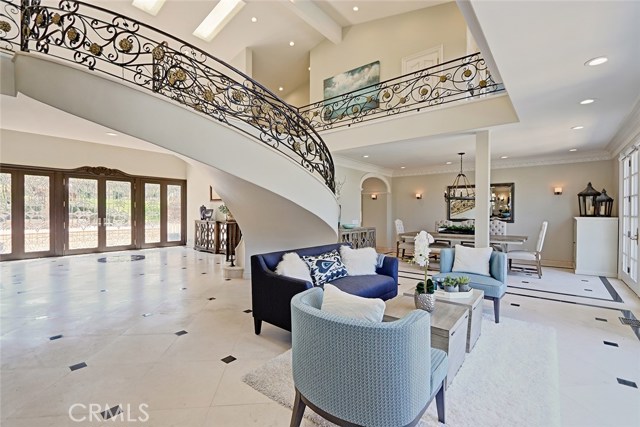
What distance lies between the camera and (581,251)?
634cm

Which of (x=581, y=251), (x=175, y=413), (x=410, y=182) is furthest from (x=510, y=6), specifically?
(x=410, y=182)

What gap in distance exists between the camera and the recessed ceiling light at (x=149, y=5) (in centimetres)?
673

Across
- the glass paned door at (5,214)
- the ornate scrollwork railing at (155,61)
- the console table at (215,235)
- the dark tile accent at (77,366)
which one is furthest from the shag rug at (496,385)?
the glass paned door at (5,214)

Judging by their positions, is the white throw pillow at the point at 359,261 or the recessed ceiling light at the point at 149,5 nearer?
the white throw pillow at the point at 359,261

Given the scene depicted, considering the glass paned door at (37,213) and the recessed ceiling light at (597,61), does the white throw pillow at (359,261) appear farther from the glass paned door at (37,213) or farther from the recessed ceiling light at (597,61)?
the glass paned door at (37,213)

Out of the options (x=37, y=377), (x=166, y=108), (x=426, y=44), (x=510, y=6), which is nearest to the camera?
(x=510, y=6)

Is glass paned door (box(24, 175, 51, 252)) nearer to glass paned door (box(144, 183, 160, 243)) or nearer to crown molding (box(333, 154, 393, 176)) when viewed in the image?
glass paned door (box(144, 183, 160, 243))

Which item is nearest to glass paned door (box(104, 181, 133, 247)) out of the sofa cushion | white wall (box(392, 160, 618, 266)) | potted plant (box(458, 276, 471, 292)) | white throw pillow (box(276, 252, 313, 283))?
white throw pillow (box(276, 252, 313, 283))

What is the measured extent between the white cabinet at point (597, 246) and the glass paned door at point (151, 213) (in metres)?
11.7

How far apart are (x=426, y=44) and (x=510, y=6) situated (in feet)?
18.0

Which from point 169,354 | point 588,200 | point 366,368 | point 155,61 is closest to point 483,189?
point 588,200

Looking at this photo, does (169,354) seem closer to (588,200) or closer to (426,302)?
(426,302)

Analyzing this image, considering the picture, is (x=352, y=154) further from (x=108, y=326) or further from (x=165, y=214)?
(x=165, y=214)

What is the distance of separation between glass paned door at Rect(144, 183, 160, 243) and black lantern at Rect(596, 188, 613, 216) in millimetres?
12031
